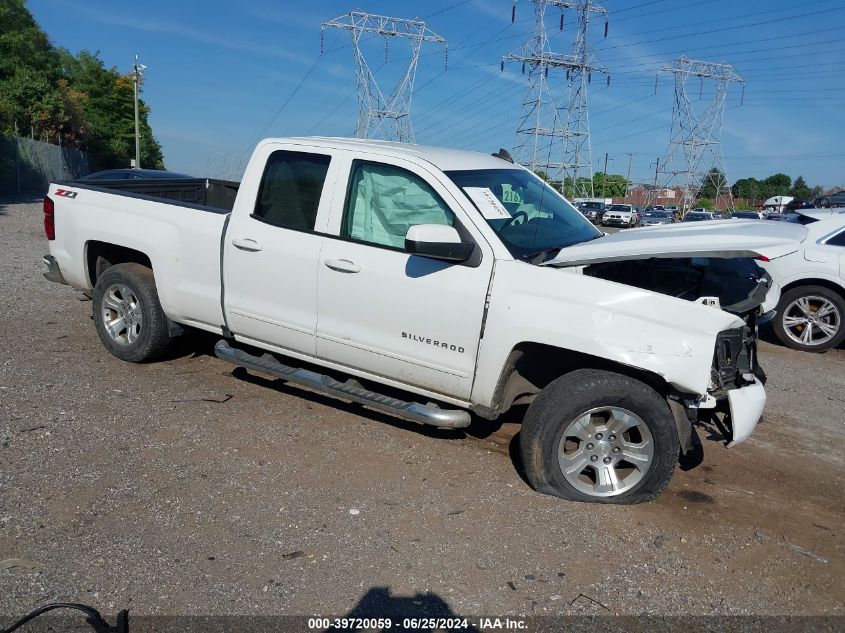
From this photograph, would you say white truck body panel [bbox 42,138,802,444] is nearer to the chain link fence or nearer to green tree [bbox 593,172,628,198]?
the chain link fence

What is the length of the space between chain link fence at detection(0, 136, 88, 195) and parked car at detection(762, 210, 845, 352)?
2565cm

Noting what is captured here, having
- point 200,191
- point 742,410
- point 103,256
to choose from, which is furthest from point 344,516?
point 200,191

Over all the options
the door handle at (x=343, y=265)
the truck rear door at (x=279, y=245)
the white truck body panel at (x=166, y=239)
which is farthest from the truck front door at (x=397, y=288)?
the white truck body panel at (x=166, y=239)

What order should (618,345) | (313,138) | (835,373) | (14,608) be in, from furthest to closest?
(835,373) < (313,138) < (618,345) < (14,608)

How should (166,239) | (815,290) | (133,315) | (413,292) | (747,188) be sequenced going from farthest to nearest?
(747,188) < (815,290) < (133,315) < (166,239) < (413,292)

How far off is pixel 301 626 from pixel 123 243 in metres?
3.80

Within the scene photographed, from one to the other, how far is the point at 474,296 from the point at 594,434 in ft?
3.40

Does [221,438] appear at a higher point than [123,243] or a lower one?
lower

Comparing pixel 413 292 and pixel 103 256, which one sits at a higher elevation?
pixel 413 292

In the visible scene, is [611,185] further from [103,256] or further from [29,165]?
[103,256]

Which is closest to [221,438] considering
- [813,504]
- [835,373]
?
[813,504]

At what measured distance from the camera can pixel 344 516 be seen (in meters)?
3.92

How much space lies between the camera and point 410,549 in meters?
3.63

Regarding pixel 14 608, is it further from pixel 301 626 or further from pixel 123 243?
pixel 123 243
